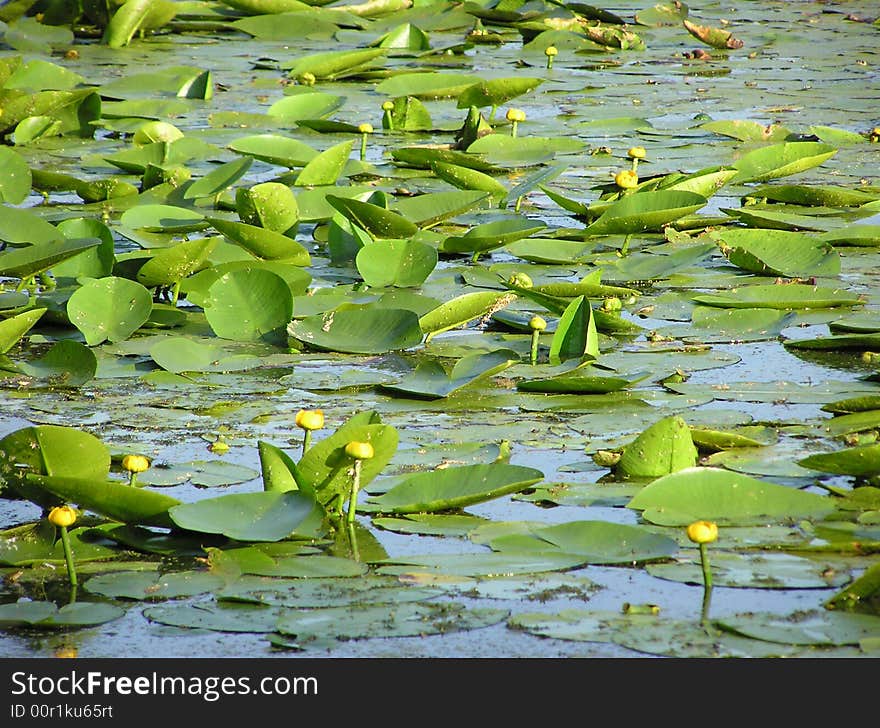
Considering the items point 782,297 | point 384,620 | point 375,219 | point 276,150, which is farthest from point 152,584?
point 276,150

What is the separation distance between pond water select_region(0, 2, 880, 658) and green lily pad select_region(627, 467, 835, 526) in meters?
0.04

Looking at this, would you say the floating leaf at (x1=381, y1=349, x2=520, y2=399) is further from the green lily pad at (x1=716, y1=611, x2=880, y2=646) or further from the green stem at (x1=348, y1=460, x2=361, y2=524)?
the green lily pad at (x1=716, y1=611, x2=880, y2=646)

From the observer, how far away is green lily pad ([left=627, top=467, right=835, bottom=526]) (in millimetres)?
1858

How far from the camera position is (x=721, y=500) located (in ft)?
6.15

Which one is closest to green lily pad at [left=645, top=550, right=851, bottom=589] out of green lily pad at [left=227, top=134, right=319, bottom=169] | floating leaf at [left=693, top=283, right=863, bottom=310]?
floating leaf at [left=693, top=283, right=863, bottom=310]

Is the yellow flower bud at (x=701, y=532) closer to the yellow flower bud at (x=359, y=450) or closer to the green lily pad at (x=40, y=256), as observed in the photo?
the yellow flower bud at (x=359, y=450)

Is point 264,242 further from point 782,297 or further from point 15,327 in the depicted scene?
point 782,297

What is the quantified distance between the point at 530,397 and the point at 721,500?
1.76 feet

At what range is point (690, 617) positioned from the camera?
162cm

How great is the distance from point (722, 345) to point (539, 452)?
0.64 meters

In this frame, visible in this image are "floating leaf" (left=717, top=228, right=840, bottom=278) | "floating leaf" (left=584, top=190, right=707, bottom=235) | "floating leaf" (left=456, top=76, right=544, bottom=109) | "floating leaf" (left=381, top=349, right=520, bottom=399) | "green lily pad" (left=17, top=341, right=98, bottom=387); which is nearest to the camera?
"floating leaf" (left=381, top=349, right=520, bottom=399)

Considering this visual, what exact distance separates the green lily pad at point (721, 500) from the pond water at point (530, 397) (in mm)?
36
